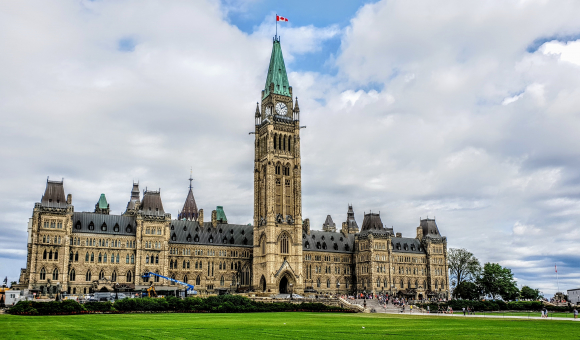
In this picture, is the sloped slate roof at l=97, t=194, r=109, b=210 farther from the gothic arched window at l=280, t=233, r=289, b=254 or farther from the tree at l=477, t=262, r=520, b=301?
the tree at l=477, t=262, r=520, b=301

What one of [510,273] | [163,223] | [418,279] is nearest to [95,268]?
[163,223]

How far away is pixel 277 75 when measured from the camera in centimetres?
13900

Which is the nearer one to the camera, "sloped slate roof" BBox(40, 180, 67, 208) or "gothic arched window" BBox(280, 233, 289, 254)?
"sloped slate roof" BBox(40, 180, 67, 208)

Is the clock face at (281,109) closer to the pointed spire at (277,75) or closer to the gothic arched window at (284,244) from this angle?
the pointed spire at (277,75)

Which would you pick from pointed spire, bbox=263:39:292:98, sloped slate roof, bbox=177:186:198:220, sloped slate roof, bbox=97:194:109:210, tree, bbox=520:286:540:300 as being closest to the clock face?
pointed spire, bbox=263:39:292:98

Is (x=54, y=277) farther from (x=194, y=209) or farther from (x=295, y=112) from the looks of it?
(x=194, y=209)

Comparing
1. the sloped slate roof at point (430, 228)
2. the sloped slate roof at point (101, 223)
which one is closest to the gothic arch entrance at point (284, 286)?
the sloped slate roof at point (101, 223)

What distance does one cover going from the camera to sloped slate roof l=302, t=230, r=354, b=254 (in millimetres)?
145875

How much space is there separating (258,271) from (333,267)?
85.9 feet

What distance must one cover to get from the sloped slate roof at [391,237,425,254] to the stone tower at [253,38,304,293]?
3581 centimetres

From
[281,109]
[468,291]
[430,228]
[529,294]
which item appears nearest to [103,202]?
[281,109]

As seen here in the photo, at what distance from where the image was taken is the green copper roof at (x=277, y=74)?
452 feet

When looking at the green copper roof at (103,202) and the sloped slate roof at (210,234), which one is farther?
the green copper roof at (103,202)

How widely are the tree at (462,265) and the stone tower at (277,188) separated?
167 feet
